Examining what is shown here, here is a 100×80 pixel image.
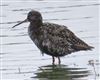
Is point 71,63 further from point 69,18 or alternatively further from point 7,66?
point 69,18

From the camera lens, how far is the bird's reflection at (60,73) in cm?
1502

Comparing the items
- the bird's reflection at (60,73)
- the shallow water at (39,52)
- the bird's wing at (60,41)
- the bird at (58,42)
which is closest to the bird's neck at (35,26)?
the bird at (58,42)

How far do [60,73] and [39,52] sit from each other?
2136 mm

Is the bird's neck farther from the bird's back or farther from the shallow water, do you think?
the shallow water

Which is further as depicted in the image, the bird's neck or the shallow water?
the bird's neck

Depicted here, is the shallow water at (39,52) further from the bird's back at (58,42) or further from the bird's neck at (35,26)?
the bird's neck at (35,26)

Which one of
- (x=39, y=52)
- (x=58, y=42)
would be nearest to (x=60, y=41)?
(x=58, y=42)

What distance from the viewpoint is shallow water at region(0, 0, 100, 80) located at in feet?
50.4

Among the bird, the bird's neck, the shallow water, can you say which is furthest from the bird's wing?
the bird's neck

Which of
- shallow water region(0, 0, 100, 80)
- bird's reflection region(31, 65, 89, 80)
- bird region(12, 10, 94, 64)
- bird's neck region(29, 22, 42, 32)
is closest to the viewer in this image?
bird's reflection region(31, 65, 89, 80)

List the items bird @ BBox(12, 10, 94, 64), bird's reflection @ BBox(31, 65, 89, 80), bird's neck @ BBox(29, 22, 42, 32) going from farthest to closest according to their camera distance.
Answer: bird's neck @ BBox(29, 22, 42, 32) → bird @ BBox(12, 10, 94, 64) → bird's reflection @ BBox(31, 65, 89, 80)

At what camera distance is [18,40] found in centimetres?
1852

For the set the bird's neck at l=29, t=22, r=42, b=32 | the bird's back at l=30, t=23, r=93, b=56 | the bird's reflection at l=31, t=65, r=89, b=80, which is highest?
the bird's neck at l=29, t=22, r=42, b=32

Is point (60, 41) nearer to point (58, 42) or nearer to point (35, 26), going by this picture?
point (58, 42)
